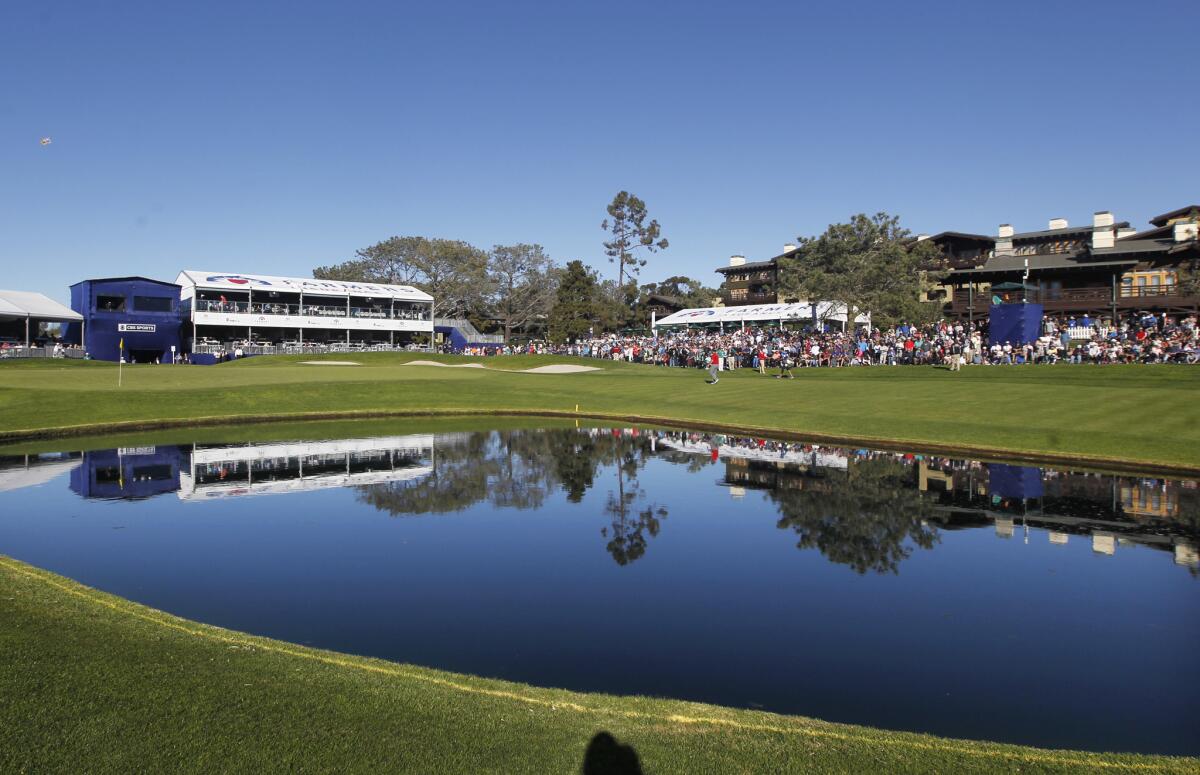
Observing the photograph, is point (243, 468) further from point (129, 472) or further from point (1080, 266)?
point (1080, 266)

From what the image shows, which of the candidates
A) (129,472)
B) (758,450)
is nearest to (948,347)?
(758,450)

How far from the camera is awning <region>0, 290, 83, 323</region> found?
6662cm

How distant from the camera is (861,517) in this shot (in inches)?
563

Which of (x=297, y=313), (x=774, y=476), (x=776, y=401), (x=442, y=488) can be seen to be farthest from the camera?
(x=297, y=313)

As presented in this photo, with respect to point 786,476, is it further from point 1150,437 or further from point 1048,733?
point 1048,733

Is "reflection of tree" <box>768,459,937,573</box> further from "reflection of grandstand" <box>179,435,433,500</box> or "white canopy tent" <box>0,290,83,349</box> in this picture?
"white canopy tent" <box>0,290,83,349</box>

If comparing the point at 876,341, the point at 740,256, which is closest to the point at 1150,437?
the point at 876,341

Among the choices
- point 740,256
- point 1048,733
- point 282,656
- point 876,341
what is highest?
point 740,256

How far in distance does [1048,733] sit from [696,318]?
74967mm

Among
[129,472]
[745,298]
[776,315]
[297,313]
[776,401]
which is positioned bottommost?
[129,472]

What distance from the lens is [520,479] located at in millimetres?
18547

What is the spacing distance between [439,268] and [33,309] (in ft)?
150

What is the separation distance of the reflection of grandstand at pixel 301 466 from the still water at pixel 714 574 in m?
0.16

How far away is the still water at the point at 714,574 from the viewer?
7371 millimetres
